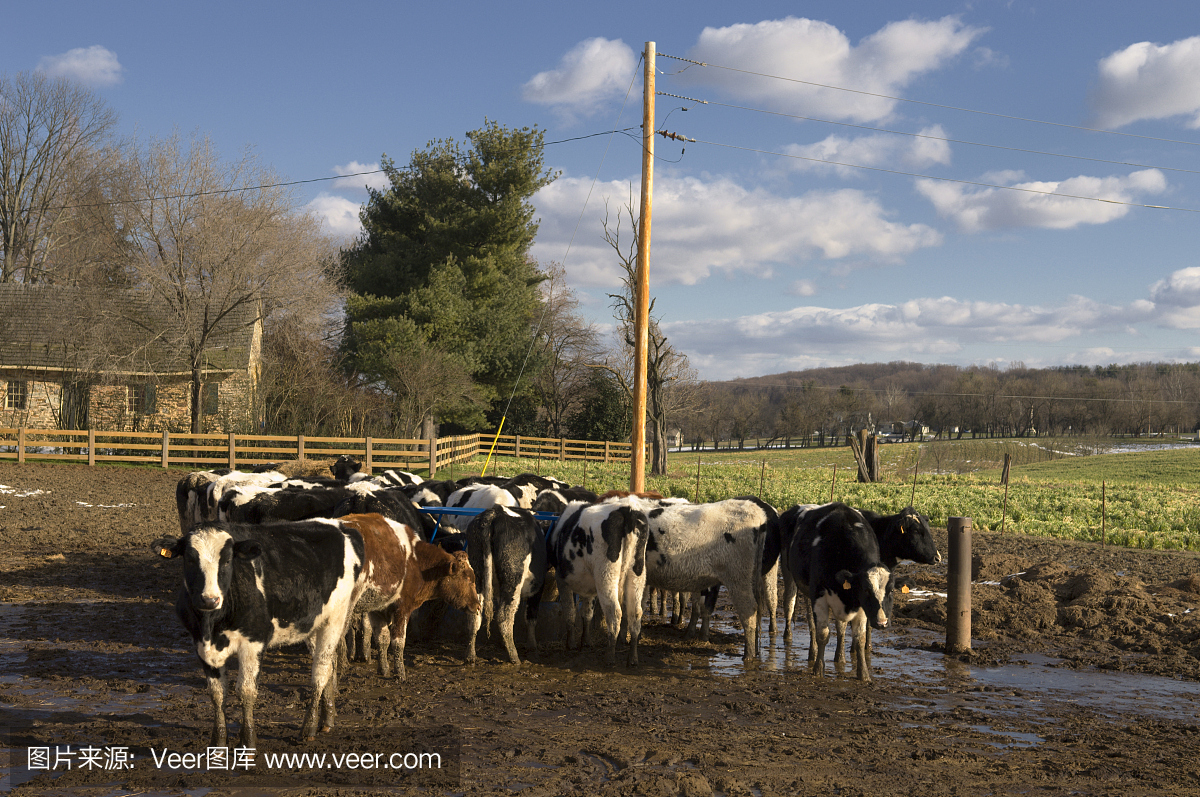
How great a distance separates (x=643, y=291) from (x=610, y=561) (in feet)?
22.7

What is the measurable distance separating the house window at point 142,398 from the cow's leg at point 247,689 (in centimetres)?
3392

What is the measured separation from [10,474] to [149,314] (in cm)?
1239

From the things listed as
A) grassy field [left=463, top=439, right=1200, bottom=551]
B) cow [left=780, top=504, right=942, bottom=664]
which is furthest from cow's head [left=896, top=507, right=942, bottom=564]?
grassy field [left=463, top=439, right=1200, bottom=551]

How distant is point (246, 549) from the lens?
5.34 m

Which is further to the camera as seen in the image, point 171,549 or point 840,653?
point 840,653

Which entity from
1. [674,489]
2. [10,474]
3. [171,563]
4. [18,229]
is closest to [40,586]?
[171,563]

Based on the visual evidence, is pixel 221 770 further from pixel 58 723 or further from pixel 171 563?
pixel 171 563

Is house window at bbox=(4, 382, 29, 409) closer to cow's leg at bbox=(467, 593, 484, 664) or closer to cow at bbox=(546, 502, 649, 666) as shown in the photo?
cow's leg at bbox=(467, 593, 484, 664)

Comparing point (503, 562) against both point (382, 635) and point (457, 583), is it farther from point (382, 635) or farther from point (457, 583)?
point (382, 635)

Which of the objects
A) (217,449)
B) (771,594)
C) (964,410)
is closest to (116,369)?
(217,449)

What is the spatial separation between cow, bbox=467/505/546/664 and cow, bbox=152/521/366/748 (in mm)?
2445

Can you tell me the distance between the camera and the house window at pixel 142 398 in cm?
3522

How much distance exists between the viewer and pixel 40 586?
1098 cm

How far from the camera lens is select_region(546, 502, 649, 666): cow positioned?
8.52m
